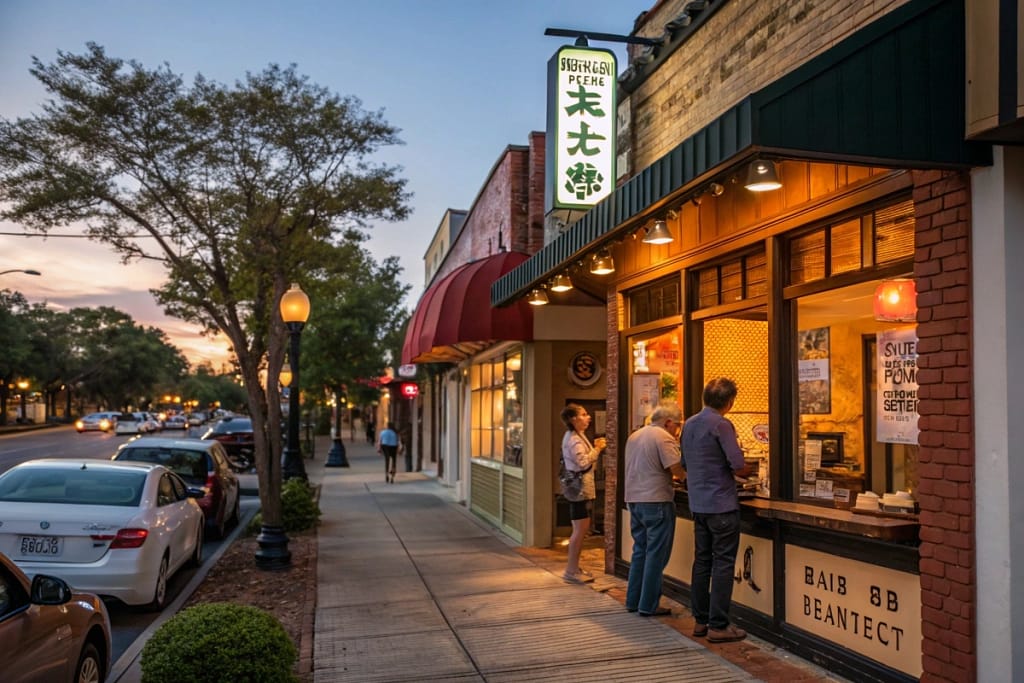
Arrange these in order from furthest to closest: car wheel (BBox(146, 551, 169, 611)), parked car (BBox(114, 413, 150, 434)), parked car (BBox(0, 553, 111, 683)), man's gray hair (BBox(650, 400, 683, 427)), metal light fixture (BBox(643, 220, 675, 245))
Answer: parked car (BBox(114, 413, 150, 434)), car wheel (BBox(146, 551, 169, 611)), man's gray hair (BBox(650, 400, 683, 427)), metal light fixture (BBox(643, 220, 675, 245)), parked car (BBox(0, 553, 111, 683))

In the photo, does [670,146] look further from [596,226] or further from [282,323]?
[282,323]

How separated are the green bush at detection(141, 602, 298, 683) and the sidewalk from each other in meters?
1.02

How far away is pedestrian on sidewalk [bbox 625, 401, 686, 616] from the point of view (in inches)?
301

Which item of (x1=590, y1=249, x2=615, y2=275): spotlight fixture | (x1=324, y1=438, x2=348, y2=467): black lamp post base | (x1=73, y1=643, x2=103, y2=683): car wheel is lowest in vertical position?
(x1=324, y1=438, x2=348, y2=467): black lamp post base

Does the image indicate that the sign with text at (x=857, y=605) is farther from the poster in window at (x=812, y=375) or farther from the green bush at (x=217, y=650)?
the green bush at (x=217, y=650)

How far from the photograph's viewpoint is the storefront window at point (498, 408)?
13.6 metres

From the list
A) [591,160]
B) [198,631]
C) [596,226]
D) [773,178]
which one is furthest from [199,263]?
[773,178]

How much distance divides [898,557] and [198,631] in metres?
4.11

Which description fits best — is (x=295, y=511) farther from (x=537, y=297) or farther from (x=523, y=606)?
(x=523, y=606)

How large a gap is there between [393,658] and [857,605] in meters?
3.30

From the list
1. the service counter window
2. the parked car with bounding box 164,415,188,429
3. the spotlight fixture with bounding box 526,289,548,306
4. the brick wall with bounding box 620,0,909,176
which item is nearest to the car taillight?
the spotlight fixture with bounding box 526,289,548,306

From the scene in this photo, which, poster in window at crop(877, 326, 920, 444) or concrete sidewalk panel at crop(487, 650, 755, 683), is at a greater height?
poster in window at crop(877, 326, 920, 444)

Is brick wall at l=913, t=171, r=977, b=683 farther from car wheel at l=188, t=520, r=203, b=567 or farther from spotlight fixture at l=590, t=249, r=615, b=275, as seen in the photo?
car wheel at l=188, t=520, r=203, b=567

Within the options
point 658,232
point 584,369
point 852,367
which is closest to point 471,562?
point 584,369
